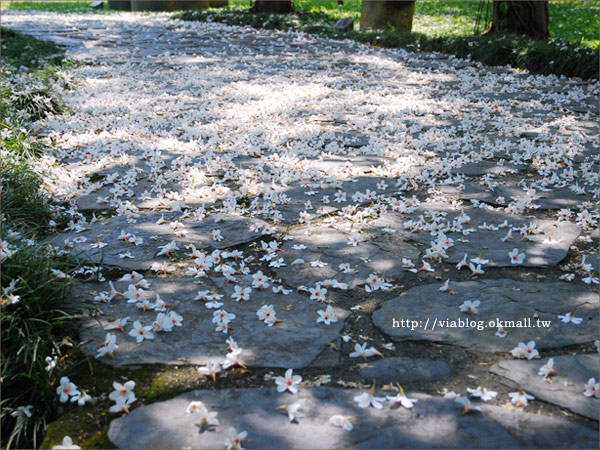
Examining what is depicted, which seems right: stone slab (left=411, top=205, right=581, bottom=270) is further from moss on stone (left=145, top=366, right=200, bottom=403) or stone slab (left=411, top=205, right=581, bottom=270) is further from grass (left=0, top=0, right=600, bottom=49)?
grass (left=0, top=0, right=600, bottom=49)

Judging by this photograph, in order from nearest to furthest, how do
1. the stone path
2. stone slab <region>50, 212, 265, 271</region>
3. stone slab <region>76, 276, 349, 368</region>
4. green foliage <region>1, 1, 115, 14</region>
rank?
the stone path < stone slab <region>76, 276, 349, 368</region> < stone slab <region>50, 212, 265, 271</region> < green foliage <region>1, 1, 115, 14</region>

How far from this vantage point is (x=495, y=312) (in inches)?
83.4

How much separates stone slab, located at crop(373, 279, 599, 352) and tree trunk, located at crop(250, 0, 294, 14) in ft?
44.8

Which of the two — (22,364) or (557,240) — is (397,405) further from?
(557,240)

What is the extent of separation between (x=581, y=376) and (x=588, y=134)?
392cm

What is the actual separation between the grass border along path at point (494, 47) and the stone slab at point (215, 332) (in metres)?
7.14

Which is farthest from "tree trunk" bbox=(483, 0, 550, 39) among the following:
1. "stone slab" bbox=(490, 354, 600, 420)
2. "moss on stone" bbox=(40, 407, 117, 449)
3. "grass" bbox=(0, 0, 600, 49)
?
"moss on stone" bbox=(40, 407, 117, 449)

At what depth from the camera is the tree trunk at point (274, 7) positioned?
568 inches

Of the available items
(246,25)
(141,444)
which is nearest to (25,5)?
(246,25)

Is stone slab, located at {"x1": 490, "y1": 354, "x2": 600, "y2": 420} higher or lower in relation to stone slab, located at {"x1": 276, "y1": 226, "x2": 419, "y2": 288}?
lower

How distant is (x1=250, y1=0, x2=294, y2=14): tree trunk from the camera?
1443cm

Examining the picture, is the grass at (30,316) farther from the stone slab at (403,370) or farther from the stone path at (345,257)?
the stone slab at (403,370)

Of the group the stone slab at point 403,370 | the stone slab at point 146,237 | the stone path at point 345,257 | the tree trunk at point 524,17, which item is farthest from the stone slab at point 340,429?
the tree trunk at point 524,17

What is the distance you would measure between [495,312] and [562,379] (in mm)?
431
